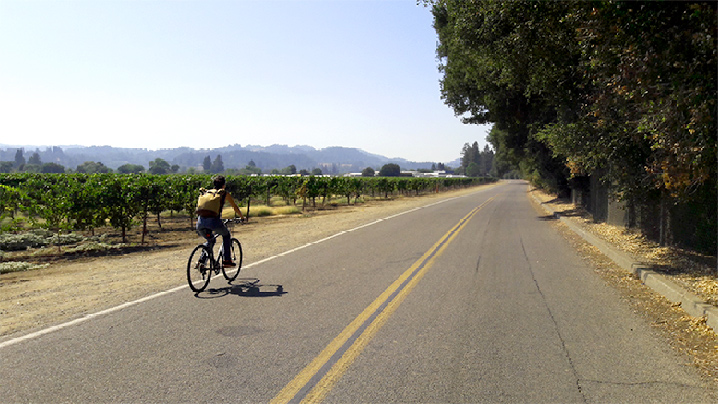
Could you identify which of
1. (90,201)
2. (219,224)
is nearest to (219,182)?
(219,224)

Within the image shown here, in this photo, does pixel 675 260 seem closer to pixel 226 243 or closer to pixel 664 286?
pixel 664 286

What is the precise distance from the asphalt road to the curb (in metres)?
0.76

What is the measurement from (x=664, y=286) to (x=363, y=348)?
18.0 feet

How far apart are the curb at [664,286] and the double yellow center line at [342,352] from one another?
384 cm

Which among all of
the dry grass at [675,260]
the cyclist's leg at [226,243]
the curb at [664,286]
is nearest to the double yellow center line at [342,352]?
the cyclist's leg at [226,243]

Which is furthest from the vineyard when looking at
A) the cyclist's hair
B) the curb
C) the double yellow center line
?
the curb

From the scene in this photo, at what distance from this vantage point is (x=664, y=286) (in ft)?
25.8

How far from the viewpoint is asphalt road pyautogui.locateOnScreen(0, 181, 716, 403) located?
417 centimetres

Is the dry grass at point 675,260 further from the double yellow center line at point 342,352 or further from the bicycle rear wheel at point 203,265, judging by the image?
the bicycle rear wheel at point 203,265

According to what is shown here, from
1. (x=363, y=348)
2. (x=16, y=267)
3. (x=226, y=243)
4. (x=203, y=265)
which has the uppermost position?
(x=226, y=243)

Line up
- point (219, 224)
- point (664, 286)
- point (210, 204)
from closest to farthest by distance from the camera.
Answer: point (664, 286) < point (210, 204) < point (219, 224)

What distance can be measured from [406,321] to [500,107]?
1886cm

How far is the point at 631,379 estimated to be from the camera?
14.6 feet

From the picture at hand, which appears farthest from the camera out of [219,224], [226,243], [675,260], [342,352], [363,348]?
[675,260]
